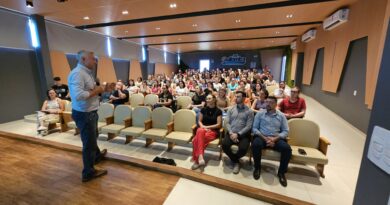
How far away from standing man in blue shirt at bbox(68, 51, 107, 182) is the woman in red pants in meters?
1.38

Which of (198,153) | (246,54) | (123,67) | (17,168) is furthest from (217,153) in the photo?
(246,54)

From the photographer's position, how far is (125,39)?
9742 millimetres

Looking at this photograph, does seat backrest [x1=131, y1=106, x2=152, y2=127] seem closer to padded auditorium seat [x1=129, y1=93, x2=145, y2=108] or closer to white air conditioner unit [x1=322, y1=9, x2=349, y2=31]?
padded auditorium seat [x1=129, y1=93, x2=145, y2=108]

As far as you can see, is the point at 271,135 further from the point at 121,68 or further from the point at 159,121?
Answer: the point at 121,68

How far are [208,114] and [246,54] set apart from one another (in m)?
14.5

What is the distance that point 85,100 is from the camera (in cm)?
188

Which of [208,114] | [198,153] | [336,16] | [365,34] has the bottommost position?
[198,153]

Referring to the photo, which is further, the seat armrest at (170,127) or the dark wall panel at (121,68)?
the dark wall panel at (121,68)

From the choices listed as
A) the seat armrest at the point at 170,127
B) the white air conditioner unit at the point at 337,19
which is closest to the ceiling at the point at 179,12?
the white air conditioner unit at the point at 337,19

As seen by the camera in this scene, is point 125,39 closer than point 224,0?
No

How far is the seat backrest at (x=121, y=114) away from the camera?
144 inches

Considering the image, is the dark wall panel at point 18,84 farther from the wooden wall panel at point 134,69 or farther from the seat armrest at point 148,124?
the wooden wall panel at point 134,69

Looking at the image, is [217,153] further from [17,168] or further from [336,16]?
[336,16]

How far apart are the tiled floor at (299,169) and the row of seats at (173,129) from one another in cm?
18
